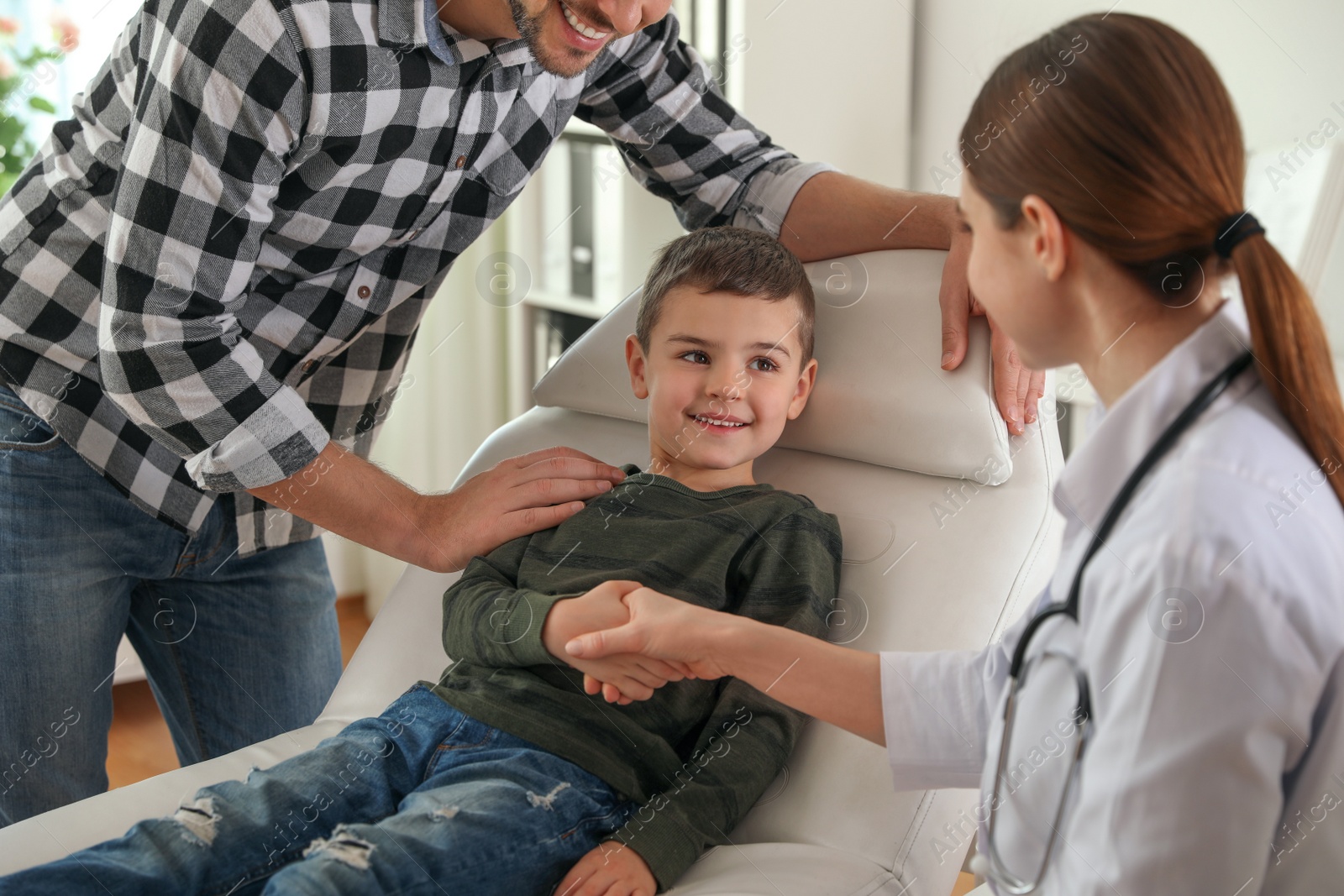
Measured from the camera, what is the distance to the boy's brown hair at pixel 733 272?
48.2 inches

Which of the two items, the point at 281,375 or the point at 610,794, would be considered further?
the point at 281,375

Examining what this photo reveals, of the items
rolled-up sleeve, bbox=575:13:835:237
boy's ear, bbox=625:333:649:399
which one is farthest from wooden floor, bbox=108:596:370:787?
rolled-up sleeve, bbox=575:13:835:237

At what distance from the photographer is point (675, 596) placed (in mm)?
1103

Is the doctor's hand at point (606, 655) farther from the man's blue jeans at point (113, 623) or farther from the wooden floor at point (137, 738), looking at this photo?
the wooden floor at point (137, 738)

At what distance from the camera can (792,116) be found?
6.66 ft

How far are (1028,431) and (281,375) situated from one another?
871 millimetres

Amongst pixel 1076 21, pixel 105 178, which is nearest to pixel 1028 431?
pixel 1076 21

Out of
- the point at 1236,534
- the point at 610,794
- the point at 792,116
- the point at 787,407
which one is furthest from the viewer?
the point at 792,116

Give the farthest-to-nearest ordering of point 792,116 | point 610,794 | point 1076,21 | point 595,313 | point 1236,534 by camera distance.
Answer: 1. point 595,313
2. point 792,116
3. point 610,794
4. point 1076,21
5. point 1236,534

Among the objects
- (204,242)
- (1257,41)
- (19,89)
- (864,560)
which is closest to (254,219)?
(204,242)

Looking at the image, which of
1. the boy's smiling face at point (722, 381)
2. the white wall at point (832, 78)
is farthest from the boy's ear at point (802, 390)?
the white wall at point (832, 78)

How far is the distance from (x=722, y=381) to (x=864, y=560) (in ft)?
0.84

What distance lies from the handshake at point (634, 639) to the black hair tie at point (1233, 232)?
1.55 ft

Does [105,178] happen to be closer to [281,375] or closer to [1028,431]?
[281,375]
